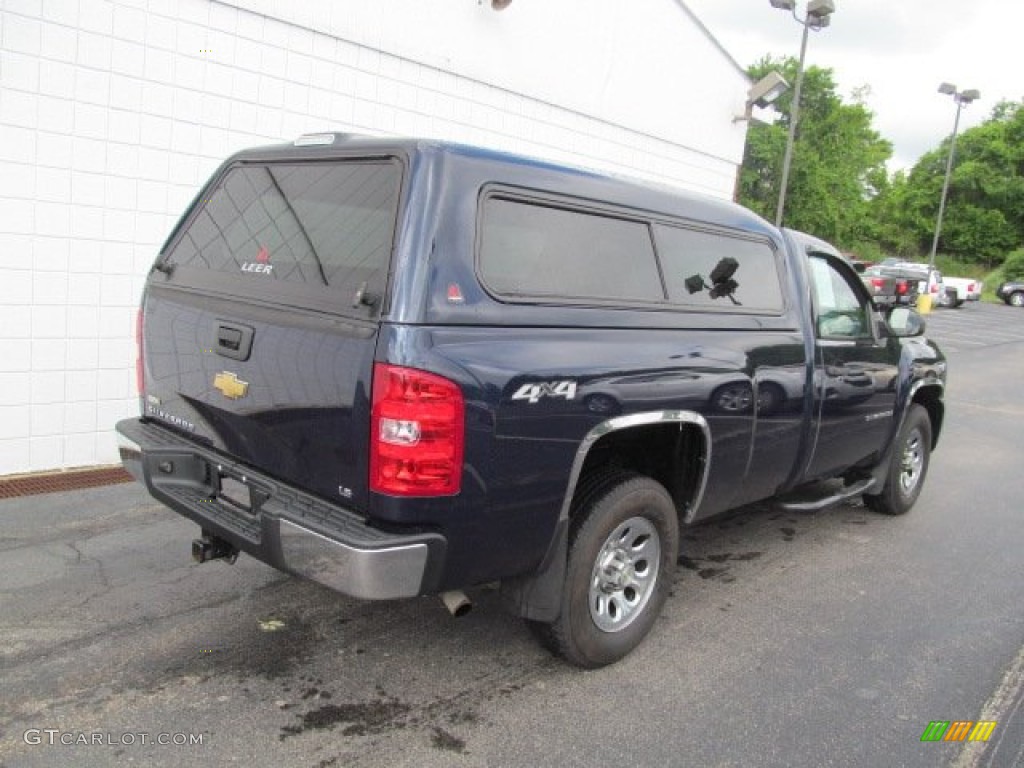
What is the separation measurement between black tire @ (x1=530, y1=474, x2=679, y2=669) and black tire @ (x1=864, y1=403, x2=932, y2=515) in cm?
276

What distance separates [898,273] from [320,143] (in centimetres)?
3251

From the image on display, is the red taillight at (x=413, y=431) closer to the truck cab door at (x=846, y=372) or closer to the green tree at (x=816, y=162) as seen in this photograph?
the truck cab door at (x=846, y=372)

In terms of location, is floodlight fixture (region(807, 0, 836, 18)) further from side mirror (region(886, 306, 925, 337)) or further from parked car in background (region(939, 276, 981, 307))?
parked car in background (region(939, 276, 981, 307))

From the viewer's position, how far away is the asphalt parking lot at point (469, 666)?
286 centimetres

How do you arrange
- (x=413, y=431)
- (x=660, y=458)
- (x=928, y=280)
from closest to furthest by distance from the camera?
(x=413, y=431) < (x=660, y=458) < (x=928, y=280)

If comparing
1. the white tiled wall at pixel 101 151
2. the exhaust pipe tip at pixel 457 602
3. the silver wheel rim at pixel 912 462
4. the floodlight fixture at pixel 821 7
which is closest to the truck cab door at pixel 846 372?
the silver wheel rim at pixel 912 462

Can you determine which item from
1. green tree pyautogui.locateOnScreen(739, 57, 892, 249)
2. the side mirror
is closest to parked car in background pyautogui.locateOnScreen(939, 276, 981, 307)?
green tree pyautogui.locateOnScreen(739, 57, 892, 249)

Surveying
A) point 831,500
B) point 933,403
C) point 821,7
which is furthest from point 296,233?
point 821,7

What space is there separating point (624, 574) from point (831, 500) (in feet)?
6.61

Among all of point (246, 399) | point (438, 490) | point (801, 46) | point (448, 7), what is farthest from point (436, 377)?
point (801, 46)

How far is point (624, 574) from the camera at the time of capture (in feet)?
11.4

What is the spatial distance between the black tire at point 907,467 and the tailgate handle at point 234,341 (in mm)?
4434

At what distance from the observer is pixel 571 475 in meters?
2.97

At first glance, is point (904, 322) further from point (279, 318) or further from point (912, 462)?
point (279, 318)
